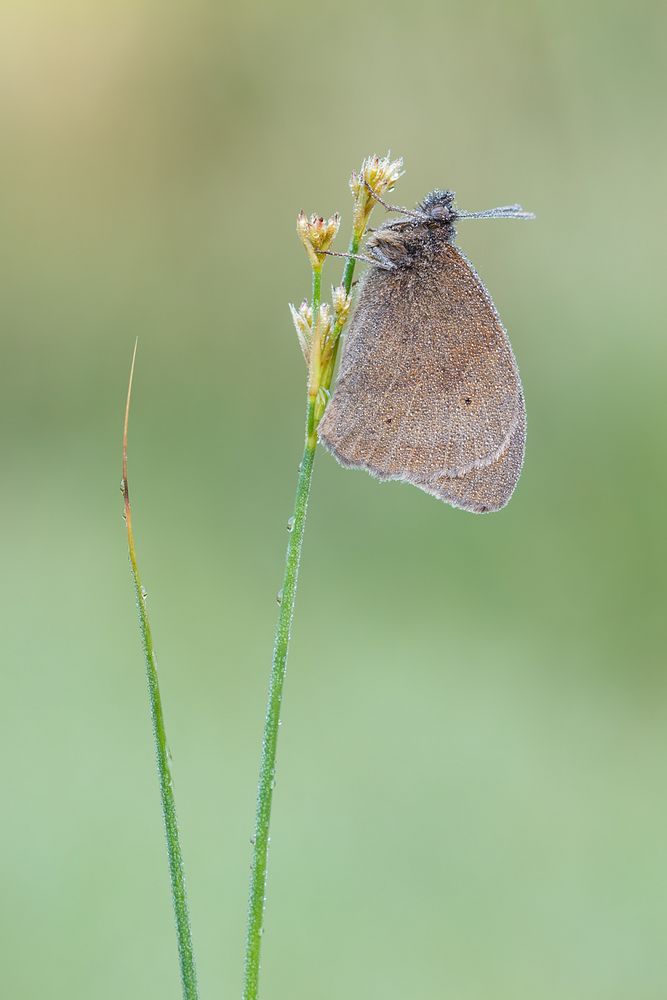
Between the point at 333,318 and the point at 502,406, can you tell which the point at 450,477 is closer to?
the point at 502,406

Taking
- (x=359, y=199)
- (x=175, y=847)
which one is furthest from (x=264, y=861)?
(x=359, y=199)

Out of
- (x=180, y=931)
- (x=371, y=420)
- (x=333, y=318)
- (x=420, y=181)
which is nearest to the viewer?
(x=180, y=931)

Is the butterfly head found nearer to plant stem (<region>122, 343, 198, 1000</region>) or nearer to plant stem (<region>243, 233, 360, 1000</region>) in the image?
plant stem (<region>243, 233, 360, 1000</region>)

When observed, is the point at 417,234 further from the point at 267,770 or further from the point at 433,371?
the point at 267,770

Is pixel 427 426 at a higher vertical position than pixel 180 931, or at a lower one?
higher

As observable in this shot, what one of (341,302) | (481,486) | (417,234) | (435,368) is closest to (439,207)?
(417,234)

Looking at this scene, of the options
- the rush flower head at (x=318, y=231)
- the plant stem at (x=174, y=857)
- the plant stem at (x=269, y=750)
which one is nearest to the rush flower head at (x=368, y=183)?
the rush flower head at (x=318, y=231)

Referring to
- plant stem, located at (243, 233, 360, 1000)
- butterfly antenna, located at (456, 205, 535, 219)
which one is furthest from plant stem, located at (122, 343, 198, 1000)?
butterfly antenna, located at (456, 205, 535, 219)
